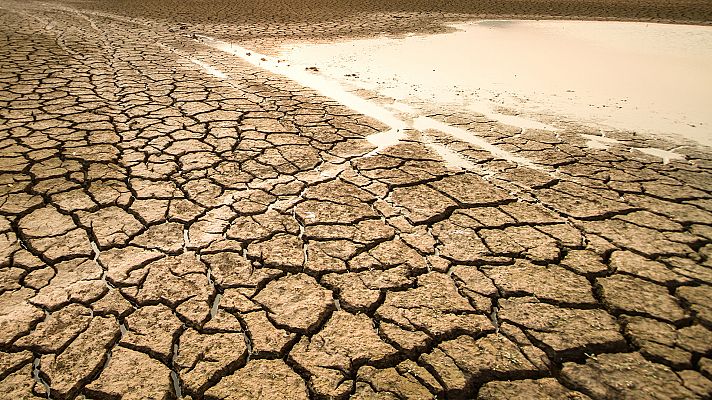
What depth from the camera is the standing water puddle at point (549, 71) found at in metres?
4.07

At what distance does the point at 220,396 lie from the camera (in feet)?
4.48

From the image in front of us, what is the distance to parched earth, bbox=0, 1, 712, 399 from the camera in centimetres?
145

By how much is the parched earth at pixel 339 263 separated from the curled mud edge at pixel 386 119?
83 millimetres

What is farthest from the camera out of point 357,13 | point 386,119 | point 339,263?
point 357,13

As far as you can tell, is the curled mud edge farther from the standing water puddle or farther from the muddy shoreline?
the muddy shoreline

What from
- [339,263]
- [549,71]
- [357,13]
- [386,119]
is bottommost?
[339,263]

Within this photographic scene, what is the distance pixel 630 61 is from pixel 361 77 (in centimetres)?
397

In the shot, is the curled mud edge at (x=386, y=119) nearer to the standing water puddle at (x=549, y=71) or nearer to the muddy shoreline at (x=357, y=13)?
the standing water puddle at (x=549, y=71)

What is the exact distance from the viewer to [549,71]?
18.1 ft

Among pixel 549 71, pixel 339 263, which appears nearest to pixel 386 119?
pixel 339 263

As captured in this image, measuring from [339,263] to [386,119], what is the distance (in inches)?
85.0

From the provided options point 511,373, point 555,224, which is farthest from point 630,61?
point 511,373

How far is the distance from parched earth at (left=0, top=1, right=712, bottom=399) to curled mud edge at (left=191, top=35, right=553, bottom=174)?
0.08 m

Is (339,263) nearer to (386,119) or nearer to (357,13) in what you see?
(386,119)
